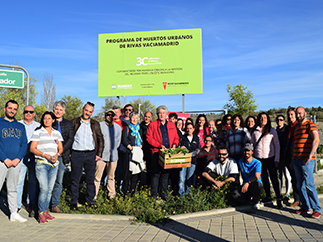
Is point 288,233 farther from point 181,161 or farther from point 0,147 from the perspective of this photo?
point 0,147

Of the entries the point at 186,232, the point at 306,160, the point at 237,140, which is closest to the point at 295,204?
the point at 306,160

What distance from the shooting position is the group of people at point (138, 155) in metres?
5.26

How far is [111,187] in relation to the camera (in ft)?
21.2

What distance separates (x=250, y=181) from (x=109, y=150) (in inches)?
119

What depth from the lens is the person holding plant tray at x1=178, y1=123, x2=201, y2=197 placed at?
257 inches

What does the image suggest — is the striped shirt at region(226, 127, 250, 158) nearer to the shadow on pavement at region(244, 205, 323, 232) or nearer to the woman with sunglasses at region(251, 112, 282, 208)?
the woman with sunglasses at region(251, 112, 282, 208)

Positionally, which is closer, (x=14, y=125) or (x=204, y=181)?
(x=14, y=125)

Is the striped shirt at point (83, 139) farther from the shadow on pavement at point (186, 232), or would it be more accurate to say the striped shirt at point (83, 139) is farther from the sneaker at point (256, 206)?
the sneaker at point (256, 206)

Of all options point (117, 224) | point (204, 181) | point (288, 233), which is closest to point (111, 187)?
point (117, 224)

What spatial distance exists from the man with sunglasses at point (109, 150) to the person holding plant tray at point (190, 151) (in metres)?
1.51

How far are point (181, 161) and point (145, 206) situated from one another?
1.14 m

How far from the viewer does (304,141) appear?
5461 millimetres

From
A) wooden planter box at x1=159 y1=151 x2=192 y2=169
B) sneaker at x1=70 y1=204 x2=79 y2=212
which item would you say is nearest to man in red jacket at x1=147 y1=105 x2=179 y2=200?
wooden planter box at x1=159 y1=151 x2=192 y2=169

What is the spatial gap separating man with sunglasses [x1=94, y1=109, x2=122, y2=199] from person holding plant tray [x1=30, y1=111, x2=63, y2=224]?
3.70 feet
